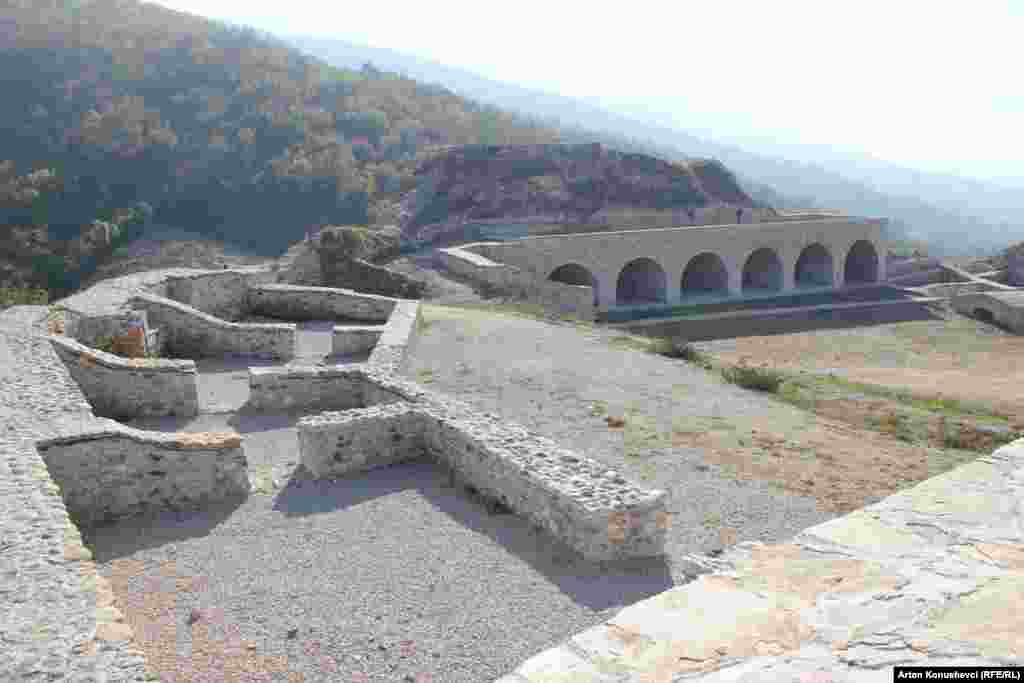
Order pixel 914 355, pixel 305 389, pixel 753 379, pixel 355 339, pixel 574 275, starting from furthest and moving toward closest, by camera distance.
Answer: pixel 574 275, pixel 914 355, pixel 355 339, pixel 753 379, pixel 305 389

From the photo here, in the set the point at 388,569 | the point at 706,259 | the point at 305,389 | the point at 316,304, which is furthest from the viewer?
the point at 706,259

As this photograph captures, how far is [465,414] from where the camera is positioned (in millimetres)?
8281

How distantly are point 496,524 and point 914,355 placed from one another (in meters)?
18.1

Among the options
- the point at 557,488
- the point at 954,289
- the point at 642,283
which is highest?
the point at 557,488

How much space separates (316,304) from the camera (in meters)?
16.0

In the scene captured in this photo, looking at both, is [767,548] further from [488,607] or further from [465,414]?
[465,414]

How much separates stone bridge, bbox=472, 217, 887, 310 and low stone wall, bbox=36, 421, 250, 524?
55.4 ft

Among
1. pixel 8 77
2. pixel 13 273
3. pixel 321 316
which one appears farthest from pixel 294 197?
pixel 321 316

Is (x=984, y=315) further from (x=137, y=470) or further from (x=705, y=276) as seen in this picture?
(x=137, y=470)

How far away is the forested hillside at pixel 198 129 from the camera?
41.5 meters

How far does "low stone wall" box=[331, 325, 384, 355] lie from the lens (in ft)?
43.0

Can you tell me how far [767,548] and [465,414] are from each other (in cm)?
529

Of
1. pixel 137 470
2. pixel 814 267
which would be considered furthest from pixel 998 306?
pixel 137 470

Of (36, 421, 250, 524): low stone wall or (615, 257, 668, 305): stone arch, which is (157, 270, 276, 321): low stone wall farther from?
(615, 257, 668, 305): stone arch
